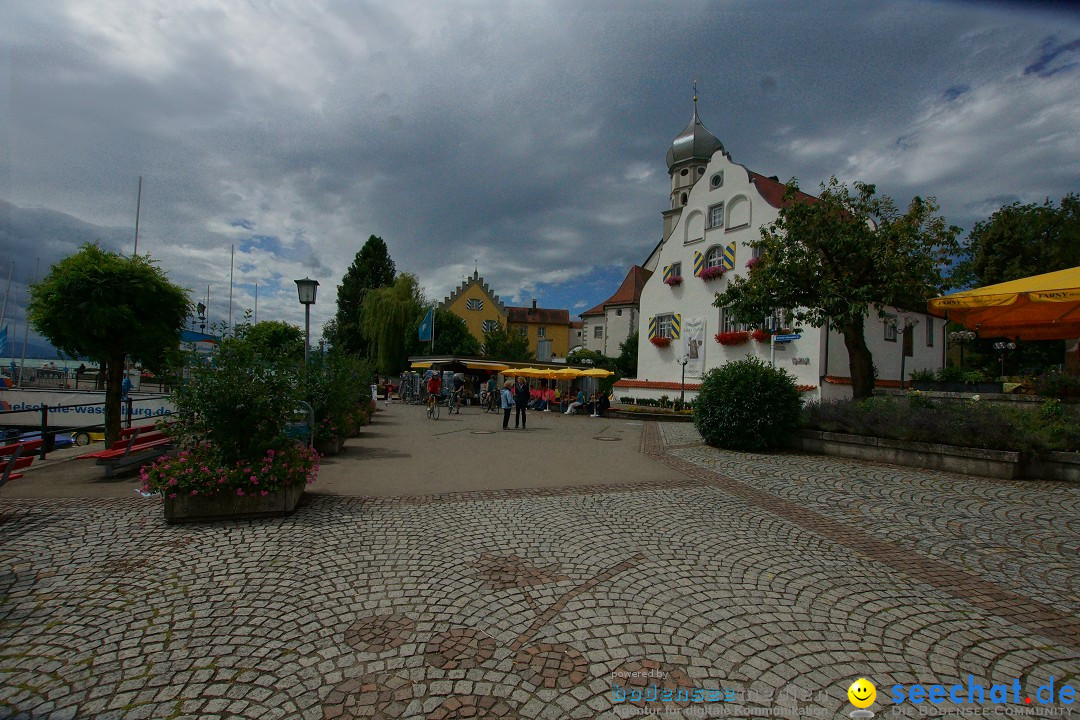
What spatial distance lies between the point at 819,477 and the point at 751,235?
768 inches

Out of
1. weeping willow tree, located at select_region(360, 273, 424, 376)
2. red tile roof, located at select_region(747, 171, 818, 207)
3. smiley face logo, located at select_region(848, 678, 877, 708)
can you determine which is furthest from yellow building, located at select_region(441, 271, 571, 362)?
smiley face logo, located at select_region(848, 678, 877, 708)

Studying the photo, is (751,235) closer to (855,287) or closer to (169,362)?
(855,287)

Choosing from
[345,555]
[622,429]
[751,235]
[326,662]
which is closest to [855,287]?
[622,429]

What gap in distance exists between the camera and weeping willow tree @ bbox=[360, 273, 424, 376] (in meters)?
45.0

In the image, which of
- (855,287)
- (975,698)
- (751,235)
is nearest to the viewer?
(975,698)

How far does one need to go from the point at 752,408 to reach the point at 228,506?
9.51 m

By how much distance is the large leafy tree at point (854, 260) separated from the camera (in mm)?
Answer: 13766

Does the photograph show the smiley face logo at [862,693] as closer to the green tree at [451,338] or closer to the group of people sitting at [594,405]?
the group of people sitting at [594,405]

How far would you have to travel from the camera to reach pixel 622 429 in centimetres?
1747

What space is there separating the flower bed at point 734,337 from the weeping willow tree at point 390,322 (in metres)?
28.0

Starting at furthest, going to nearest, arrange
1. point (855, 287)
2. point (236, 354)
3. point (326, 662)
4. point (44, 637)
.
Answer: point (855, 287) < point (236, 354) < point (44, 637) < point (326, 662)

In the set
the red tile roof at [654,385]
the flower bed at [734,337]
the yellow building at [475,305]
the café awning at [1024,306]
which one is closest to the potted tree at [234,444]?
the café awning at [1024,306]

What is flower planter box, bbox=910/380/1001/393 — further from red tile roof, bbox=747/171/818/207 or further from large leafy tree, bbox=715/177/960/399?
red tile roof, bbox=747/171/818/207

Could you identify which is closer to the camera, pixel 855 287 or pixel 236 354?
pixel 236 354
